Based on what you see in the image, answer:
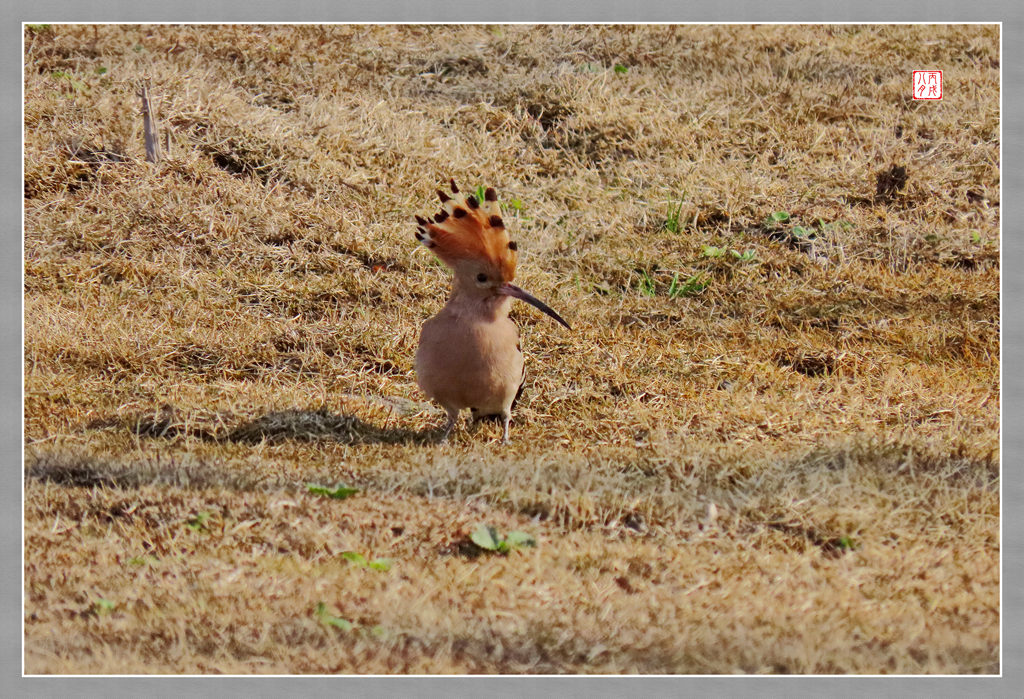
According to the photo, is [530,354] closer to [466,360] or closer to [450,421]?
[450,421]

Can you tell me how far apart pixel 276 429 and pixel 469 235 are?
1.21 metres

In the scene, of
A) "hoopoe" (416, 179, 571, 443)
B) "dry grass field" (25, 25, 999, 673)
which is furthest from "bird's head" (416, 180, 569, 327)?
"dry grass field" (25, 25, 999, 673)

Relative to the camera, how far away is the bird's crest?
15.5 ft

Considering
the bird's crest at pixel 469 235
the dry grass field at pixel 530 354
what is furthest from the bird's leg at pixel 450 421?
the bird's crest at pixel 469 235

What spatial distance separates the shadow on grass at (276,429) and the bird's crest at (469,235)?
828 millimetres

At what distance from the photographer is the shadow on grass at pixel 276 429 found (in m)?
4.95

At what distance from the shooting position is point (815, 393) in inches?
219

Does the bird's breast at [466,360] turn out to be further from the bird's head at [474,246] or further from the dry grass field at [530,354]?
the dry grass field at [530,354]

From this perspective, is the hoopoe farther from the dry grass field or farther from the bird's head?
the dry grass field

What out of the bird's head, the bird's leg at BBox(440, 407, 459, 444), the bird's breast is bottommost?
the bird's leg at BBox(440, 407, 459, 444)

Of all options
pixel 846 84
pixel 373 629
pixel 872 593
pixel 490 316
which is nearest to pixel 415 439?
pixel 490 316

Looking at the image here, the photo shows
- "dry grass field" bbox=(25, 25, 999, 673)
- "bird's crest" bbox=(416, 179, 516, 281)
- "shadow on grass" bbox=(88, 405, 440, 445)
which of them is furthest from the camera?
"shadow on grass" bbox=(88, 405, 440, 445)

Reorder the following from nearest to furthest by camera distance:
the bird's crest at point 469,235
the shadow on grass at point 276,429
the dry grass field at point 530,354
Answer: the dry grass field at point 530,354
the bird's crest at point 469,235
the shadow on grass at point 276,429

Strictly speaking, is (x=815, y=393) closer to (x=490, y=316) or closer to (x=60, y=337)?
(x=490, y=316)
